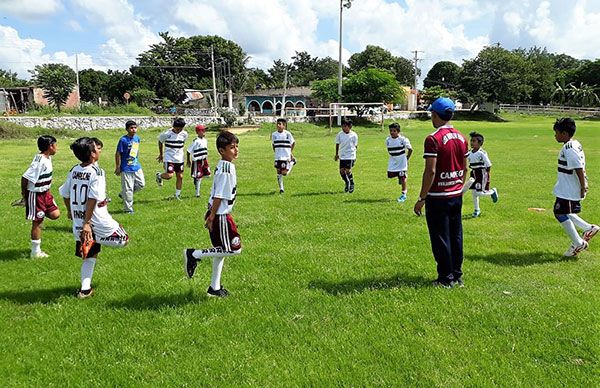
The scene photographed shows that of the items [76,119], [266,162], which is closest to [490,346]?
[266,162]

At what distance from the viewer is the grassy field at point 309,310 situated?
4238 mm

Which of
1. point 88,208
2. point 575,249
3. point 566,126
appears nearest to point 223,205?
point 88,208

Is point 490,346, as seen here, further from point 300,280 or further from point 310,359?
point 300,280

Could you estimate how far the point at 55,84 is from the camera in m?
57.9

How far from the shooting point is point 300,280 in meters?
6.46

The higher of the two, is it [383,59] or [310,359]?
[383,59]

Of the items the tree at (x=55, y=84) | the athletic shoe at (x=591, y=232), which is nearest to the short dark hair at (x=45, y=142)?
the athletic shoe at (x=591, y=232)

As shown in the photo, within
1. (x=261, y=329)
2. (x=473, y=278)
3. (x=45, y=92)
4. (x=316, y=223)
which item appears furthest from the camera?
(x=45, y=92)

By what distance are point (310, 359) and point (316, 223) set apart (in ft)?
18.2

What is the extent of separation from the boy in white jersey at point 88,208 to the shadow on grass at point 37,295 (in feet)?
1.00

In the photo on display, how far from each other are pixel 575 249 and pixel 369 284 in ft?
10.9

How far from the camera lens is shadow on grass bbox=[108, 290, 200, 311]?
5641mm

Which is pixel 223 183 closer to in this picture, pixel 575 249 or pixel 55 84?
pixel 575 249

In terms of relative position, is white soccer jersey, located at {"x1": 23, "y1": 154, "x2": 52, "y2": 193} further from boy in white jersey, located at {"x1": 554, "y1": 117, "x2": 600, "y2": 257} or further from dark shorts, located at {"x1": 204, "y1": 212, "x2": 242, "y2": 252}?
boy in white jersey, located at {"x1": 554, "y1": 117, "x2": 600, "y2": 257}
